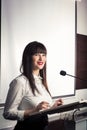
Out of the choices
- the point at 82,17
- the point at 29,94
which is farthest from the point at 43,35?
the point at 29,94

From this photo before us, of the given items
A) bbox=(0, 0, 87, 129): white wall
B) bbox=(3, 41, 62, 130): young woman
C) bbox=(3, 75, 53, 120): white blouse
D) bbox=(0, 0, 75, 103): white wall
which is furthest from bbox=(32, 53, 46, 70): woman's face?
bbox=(0, 0, 87, 129): white wall

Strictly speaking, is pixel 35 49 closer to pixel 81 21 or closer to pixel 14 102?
pixel 14 102

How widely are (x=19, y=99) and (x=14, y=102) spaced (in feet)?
0.15

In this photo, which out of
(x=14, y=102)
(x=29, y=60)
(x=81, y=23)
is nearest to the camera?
(x=14, y=102)

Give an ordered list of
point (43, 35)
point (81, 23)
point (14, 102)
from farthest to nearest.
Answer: point (81, 23) → point (43, 35) → point (14, 102)

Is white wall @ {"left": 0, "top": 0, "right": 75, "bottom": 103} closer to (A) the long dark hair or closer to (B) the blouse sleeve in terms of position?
(A) the long dark hair

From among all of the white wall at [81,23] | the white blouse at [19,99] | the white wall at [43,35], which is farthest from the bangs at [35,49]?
the white wall at [81,23]

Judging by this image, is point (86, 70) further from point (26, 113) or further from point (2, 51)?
point (26, 113)

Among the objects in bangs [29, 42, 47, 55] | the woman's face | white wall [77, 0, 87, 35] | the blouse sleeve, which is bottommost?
the blouse sleeve

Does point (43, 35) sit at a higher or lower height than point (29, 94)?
higher

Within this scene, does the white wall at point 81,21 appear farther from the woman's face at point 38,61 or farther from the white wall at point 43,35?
the woman's face at point 38,61

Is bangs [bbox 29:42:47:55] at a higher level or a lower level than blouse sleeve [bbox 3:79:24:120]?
higher

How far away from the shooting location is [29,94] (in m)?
1.86

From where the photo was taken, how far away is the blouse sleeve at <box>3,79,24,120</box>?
5.67ft
